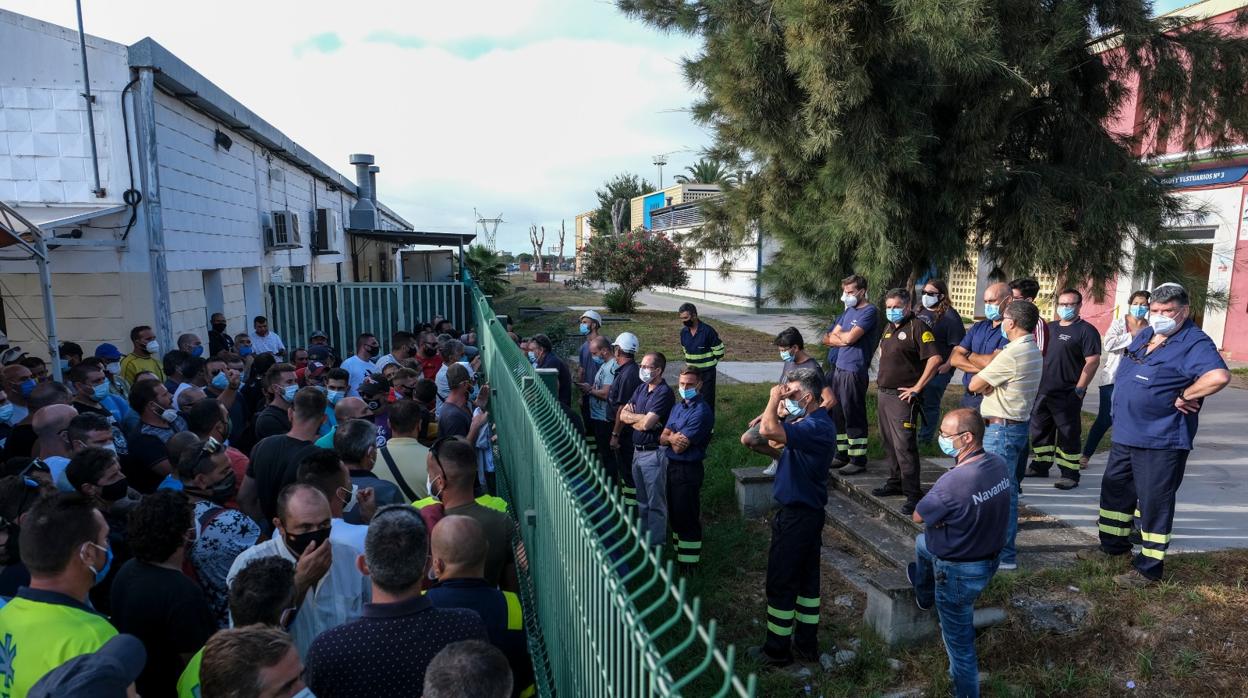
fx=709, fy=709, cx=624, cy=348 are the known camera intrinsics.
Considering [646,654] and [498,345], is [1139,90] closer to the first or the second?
[498,345]

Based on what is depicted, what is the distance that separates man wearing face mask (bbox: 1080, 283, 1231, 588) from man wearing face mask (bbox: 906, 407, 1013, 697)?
1.53 metres

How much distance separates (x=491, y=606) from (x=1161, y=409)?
429 cm

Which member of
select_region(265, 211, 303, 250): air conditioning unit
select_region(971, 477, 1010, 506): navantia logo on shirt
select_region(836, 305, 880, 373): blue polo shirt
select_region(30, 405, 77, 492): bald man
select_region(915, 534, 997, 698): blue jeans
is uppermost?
select_region(265, 211, 303, 250): air conditioning unit

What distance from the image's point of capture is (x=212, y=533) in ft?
9.75

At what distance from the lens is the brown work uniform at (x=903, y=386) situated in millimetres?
5535

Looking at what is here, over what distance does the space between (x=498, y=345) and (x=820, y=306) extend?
12.1 feet

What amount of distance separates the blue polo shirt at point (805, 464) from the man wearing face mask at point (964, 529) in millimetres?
560

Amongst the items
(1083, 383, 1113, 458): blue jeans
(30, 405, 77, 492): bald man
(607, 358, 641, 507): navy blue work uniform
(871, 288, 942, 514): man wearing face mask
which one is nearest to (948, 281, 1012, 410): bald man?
(871, 288, 942, 514): man wearing face mask

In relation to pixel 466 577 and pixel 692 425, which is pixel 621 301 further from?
pixel 466 577

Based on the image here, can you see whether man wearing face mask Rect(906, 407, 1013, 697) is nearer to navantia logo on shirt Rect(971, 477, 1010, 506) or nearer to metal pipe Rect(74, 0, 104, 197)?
navantia logo on shirt Rect(971, 477, 1010, 506)

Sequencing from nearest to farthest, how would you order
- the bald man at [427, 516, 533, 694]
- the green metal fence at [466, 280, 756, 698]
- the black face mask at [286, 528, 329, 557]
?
the green metal fence at [466, 280, 756, 698]
the bald man at [427, 516, 533, 694]
the black face mask at [286, 528, 329, 557]

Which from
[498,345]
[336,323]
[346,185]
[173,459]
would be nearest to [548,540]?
[173,459]

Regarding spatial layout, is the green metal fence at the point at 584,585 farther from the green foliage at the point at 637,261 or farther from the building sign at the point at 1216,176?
→ the green foliage at the point at 637,261

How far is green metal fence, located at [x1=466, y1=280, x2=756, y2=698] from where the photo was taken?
1.69 m
